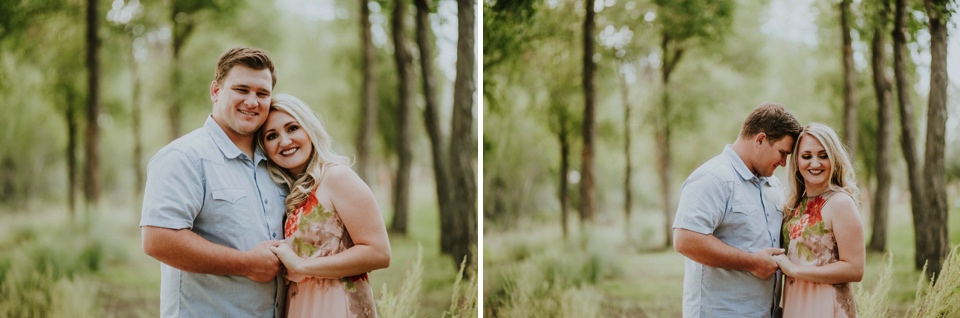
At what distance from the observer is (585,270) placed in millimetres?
3605

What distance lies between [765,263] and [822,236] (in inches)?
9.5

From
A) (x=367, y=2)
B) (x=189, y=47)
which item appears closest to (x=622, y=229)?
(x=367, y=2)

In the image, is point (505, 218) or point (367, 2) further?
point (505, 218)

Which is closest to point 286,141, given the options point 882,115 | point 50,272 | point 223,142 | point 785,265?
point 223,142

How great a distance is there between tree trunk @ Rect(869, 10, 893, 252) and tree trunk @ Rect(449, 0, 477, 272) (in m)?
1.98

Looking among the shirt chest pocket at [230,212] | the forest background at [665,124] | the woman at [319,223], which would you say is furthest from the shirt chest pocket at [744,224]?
the shirt chest pocket at [230,212]

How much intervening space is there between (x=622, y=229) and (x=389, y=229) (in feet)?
4.02

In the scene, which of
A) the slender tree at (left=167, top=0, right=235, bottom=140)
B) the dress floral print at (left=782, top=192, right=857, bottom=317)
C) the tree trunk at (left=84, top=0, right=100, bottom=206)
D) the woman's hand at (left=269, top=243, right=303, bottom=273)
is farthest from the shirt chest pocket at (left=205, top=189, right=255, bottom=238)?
the dress floral print at (left=782, top=192, right=857, bottom=317)

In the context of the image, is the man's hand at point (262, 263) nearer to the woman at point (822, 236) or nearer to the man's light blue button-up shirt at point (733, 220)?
the man's light blue button-up shirt at point (733, 220)

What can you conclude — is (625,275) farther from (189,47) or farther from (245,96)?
(189,47)

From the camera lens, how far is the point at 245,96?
229 centimetres

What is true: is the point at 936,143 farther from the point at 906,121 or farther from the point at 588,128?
the point at 588,128

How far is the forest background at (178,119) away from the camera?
309cm

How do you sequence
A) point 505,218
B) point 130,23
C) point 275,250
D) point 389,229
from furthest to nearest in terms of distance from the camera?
point 505,218 → point 389,229 → point 130,23 → point 275,250
